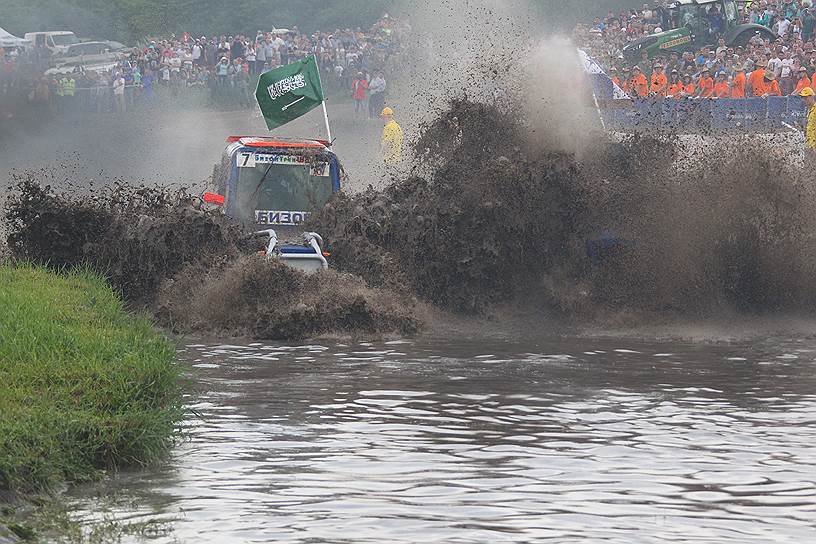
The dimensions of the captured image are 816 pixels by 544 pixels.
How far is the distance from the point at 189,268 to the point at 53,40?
3198 cm

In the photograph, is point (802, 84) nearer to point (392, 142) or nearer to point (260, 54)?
point (392, 142)

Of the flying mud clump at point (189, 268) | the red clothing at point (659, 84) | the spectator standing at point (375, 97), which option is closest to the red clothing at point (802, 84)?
the red clothing at point (659, 84)

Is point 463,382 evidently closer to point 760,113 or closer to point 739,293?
point 739,293

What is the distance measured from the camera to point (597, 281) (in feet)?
53.8

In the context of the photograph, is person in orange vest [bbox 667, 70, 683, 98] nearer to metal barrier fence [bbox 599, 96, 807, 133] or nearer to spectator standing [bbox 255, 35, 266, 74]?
metal barrier fence [bbox 599, 96, 807, 133]

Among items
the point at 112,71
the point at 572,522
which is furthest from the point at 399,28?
the point at 572,522

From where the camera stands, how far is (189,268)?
16.2 m


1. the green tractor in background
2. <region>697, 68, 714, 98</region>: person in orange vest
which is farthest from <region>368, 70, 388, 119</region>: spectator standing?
<region>697, 68, 714, 98</region>: person in orange vest

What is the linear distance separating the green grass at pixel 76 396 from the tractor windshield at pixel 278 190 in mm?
4951

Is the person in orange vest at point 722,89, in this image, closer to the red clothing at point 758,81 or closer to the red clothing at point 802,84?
the red clothing at point 758,81

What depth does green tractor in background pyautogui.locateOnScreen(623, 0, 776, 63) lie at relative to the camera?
4278 centimetres

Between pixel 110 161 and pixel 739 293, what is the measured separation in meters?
24.5

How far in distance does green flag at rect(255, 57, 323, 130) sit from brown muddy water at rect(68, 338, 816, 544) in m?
6.76

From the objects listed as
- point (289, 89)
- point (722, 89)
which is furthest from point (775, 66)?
point (289, 89)
